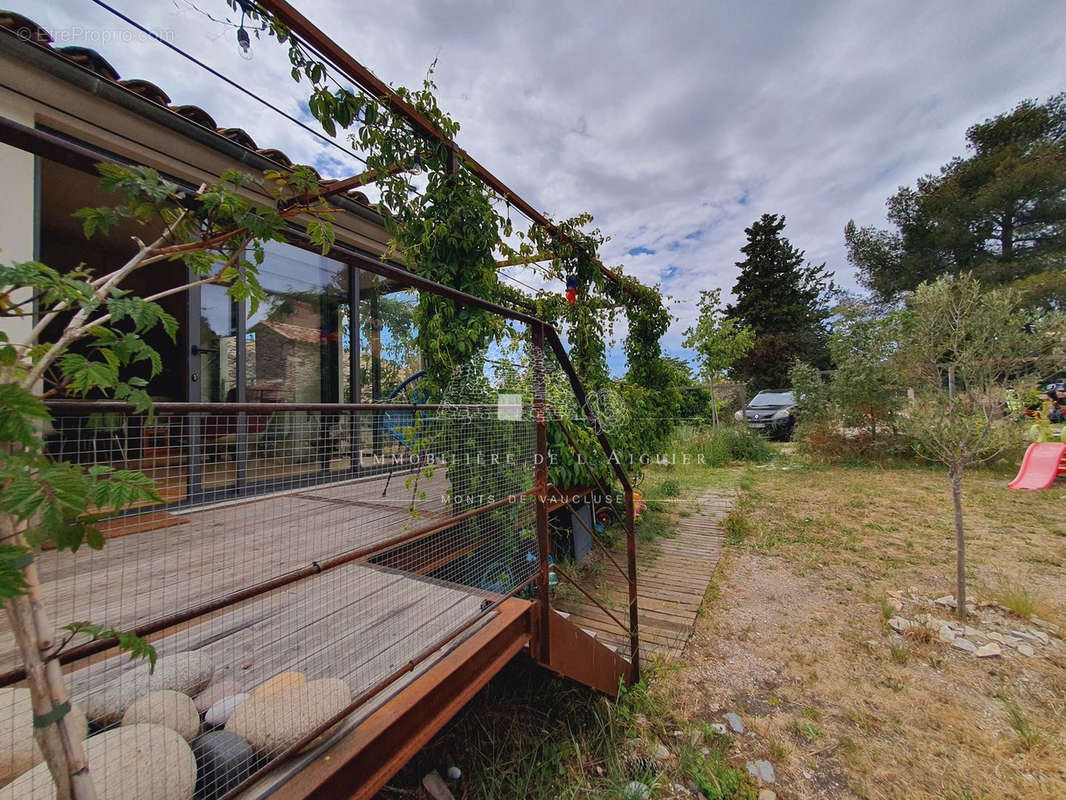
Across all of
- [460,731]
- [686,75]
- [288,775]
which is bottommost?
[460,731]

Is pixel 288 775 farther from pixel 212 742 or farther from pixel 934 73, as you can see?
pixel 934 73

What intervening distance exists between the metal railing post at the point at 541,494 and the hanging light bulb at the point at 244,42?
1.54 meters

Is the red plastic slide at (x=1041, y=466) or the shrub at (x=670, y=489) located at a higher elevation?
the red plastic slide at (x=1041, y=466)

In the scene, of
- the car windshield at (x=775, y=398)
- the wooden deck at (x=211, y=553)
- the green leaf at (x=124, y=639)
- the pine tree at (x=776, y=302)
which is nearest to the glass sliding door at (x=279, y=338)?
the wooden deck at (x=211, y=553)

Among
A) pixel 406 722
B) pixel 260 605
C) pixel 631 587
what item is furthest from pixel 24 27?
pixel 631 587

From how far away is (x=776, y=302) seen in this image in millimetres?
21359

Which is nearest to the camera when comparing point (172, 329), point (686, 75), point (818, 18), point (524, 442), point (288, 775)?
point (172, 329)

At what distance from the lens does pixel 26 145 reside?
542 millimetres

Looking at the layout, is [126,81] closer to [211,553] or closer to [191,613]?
[211,553]

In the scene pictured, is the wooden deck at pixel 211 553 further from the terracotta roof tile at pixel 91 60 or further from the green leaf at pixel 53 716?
the terracotta roof tile at pixel 91 60

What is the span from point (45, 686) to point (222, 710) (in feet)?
2.24

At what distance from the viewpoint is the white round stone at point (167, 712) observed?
931 millimetres

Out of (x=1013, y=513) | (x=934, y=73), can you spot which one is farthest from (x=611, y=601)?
(x=934, y=73)

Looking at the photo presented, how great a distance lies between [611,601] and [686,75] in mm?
5084
